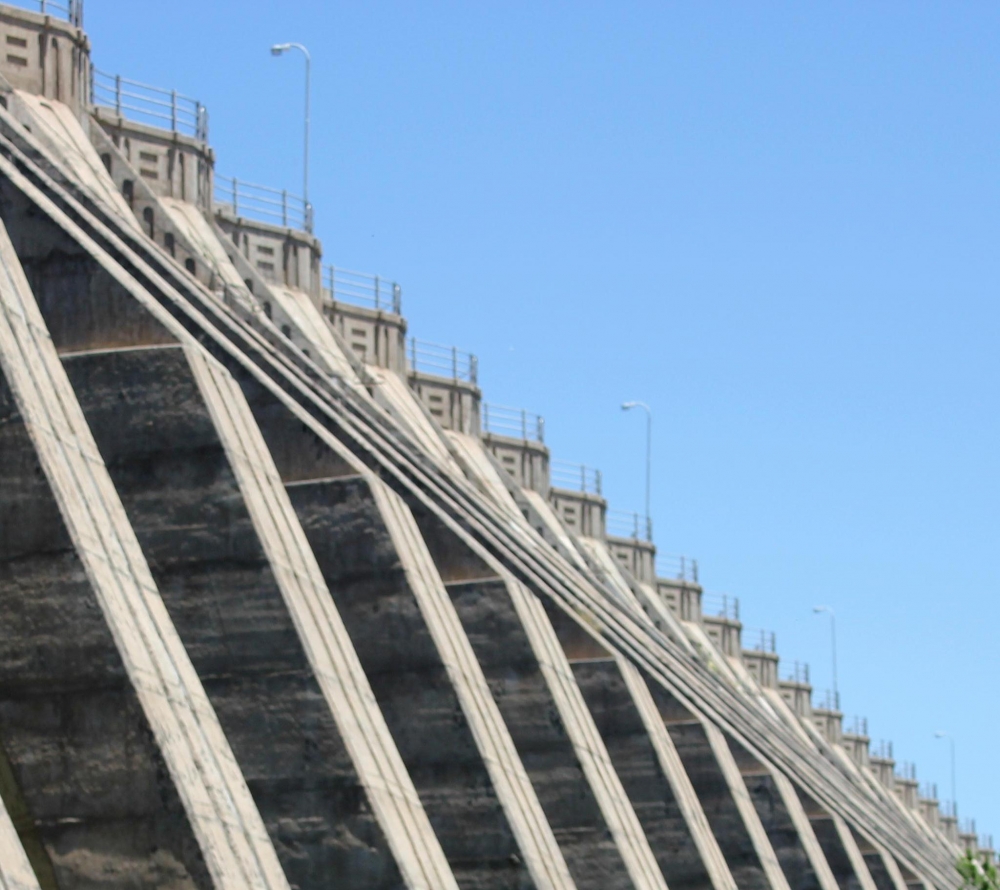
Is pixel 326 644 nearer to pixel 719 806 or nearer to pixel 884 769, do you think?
pixel 719 806

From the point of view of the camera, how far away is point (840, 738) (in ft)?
305

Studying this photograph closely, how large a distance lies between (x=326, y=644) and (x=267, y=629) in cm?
74

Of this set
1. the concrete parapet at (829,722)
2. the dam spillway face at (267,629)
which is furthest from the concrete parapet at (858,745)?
the dam spillway face at (267,629)

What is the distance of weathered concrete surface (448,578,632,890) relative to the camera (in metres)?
30.4

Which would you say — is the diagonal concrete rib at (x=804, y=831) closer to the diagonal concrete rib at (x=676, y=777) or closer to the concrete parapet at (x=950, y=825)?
the diagonal concrete rib at (x=676, y=777)

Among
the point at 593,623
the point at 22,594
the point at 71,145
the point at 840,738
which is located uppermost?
the point at 71,145

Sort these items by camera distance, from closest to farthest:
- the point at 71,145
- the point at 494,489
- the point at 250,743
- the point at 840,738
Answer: the point at 250,743
the point at 71,145
the point at 494,489
the point at 840,738

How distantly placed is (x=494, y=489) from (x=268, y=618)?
95.3ft

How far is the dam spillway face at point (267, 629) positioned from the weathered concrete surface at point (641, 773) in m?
0.05

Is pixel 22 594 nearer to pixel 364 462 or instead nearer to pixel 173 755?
pixel 173 755

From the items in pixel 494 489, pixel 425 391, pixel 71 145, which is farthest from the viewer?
pixel 425 391

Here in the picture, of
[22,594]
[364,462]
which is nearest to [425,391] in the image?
[364,462]

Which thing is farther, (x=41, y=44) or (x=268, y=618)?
(x=41, y=44)

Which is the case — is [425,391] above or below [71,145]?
below
